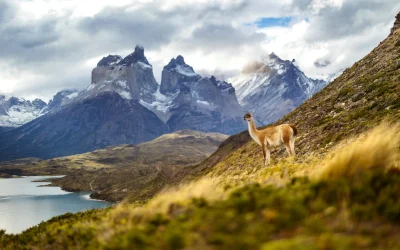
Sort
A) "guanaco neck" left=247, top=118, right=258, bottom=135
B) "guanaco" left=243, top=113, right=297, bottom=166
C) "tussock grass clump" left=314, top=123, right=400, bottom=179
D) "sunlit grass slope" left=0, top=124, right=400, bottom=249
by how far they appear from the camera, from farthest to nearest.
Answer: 1. "guanaco neck" left=247, top=118, right=258, bottom=135
2. "guanaco" left=243, top=113, right=297, bottom=166
3. "tussock grass clump" left=314, top=123, right=400, bottom=179
4. "sunlit grass slope" left=0, top=124, right=400, bottom=249

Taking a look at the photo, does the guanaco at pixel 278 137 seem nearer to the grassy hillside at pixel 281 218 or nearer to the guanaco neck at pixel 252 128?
the guanaco neck at pixel 252 128

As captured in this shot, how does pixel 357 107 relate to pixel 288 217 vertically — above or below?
above

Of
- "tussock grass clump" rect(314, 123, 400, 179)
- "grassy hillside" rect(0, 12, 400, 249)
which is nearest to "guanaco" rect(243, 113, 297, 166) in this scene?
"grassy hillside" rect(0, 12, 400, 249)

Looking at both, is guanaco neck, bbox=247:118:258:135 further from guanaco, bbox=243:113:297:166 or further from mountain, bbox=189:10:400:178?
mountain, bbox=189:10:400:178

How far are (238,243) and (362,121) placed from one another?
30399 millimetres

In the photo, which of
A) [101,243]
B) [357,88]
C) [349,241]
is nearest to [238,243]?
[349,241]

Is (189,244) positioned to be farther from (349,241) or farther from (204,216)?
(349,241)

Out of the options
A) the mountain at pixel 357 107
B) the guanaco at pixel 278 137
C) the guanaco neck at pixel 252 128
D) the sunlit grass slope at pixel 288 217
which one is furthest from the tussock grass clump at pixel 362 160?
the mountain at pixel 357 107

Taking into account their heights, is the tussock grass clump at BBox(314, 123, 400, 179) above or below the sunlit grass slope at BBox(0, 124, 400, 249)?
above

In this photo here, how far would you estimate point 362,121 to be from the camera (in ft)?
112

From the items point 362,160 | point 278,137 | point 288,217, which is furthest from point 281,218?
point 278,137

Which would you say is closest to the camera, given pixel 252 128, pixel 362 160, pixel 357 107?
pixel 362 160

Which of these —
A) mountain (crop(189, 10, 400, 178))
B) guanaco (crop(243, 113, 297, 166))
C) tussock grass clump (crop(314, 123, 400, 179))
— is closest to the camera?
tussock grass clump (crop(314, 123, 400, 179))

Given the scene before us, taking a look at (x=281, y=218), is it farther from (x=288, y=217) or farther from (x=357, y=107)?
(x=357, y=107)
